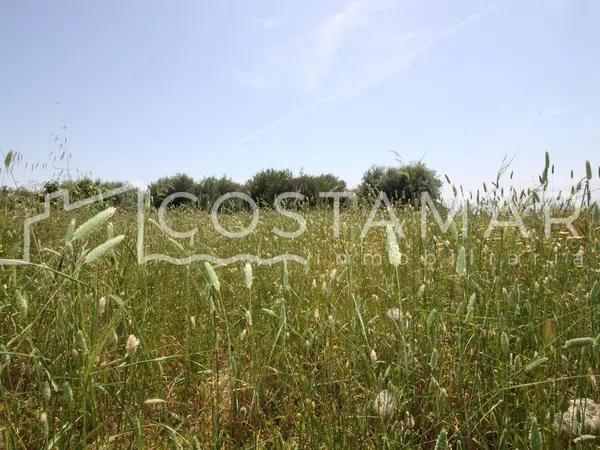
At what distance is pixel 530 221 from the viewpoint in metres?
3.48

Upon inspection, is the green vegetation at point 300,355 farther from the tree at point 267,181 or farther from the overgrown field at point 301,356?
the tree at point 267,181

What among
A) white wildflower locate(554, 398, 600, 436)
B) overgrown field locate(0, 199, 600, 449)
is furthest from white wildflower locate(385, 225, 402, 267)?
white wildflower locate(554, 398, 600, 436)

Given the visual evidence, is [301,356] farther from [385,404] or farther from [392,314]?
[385,404]

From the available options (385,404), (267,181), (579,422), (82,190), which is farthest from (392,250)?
(267,181)

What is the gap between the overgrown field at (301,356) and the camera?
136cm

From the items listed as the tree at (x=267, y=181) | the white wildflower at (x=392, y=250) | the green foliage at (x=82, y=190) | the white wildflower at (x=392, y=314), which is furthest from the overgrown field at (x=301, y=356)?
the tree at (x=267, y=181)

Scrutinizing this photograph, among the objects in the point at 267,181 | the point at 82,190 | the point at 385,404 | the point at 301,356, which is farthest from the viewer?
the point at 267,181

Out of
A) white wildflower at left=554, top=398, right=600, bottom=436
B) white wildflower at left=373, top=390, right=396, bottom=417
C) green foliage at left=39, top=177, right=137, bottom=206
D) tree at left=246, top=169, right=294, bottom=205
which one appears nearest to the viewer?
white wildflower at left=554, top=398, right=600, bottom=436

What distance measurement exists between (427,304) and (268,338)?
899 millimetres

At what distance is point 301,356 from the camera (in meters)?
1.87

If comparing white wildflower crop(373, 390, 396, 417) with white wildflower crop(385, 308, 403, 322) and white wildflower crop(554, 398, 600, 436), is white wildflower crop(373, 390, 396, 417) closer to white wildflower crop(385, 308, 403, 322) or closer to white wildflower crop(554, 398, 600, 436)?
white wildflower crop(385, 308, 403, 322)

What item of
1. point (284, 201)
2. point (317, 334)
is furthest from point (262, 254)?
point (284, 201)

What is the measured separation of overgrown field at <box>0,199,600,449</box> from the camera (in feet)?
4.45

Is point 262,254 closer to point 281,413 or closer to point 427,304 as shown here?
point 427,304
